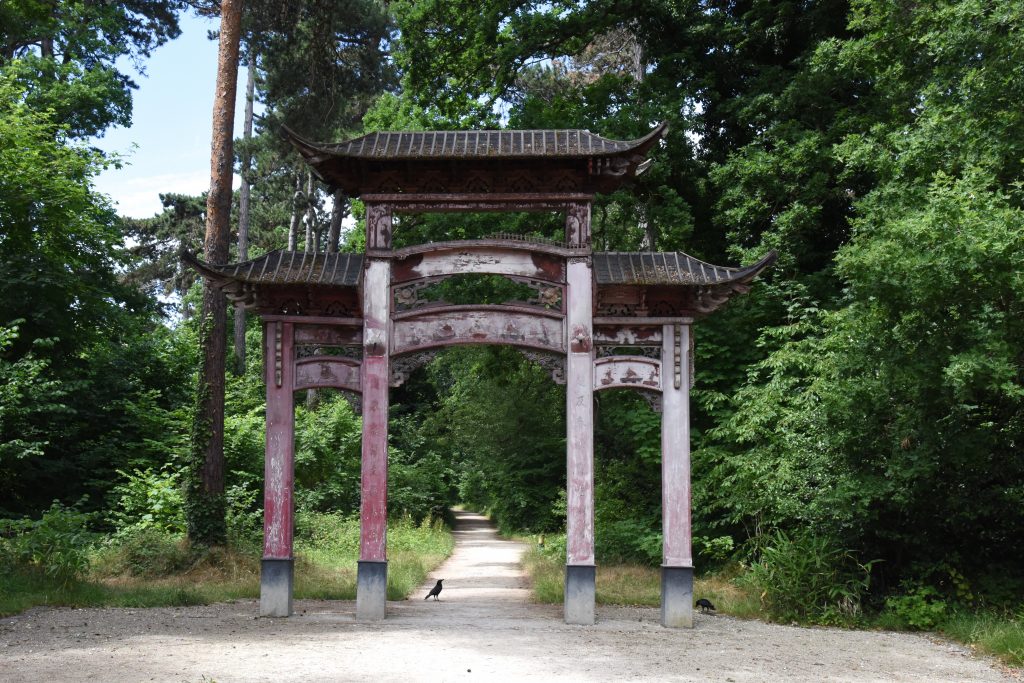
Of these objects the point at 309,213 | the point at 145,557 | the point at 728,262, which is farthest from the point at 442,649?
the point at 309,213

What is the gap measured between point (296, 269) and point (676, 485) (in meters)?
6.04

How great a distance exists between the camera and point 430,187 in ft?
43.9

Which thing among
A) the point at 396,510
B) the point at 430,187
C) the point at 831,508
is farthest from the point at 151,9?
the point at 831,508

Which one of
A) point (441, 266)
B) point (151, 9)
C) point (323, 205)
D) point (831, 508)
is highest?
point (151, 9)

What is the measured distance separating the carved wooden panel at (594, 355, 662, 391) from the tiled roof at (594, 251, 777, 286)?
1.09 meters

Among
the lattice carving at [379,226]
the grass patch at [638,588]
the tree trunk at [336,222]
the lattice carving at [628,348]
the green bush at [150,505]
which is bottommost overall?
the grass patch at [638,588]

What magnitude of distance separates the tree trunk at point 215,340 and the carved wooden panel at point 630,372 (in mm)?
7294

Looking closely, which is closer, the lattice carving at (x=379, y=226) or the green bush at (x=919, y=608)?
the lattice carving at (x=379, y=226)

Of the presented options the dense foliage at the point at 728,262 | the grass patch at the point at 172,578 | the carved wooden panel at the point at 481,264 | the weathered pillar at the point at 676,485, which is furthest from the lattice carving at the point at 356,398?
the dense foliage at the point at 728,262

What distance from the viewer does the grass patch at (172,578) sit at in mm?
13659

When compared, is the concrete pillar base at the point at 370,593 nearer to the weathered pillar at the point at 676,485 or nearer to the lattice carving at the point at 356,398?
the lattice carving at the point at 356,398

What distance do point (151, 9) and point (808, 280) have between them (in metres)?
22.5

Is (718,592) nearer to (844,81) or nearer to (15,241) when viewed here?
(844,81)

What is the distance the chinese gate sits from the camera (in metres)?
12.9
